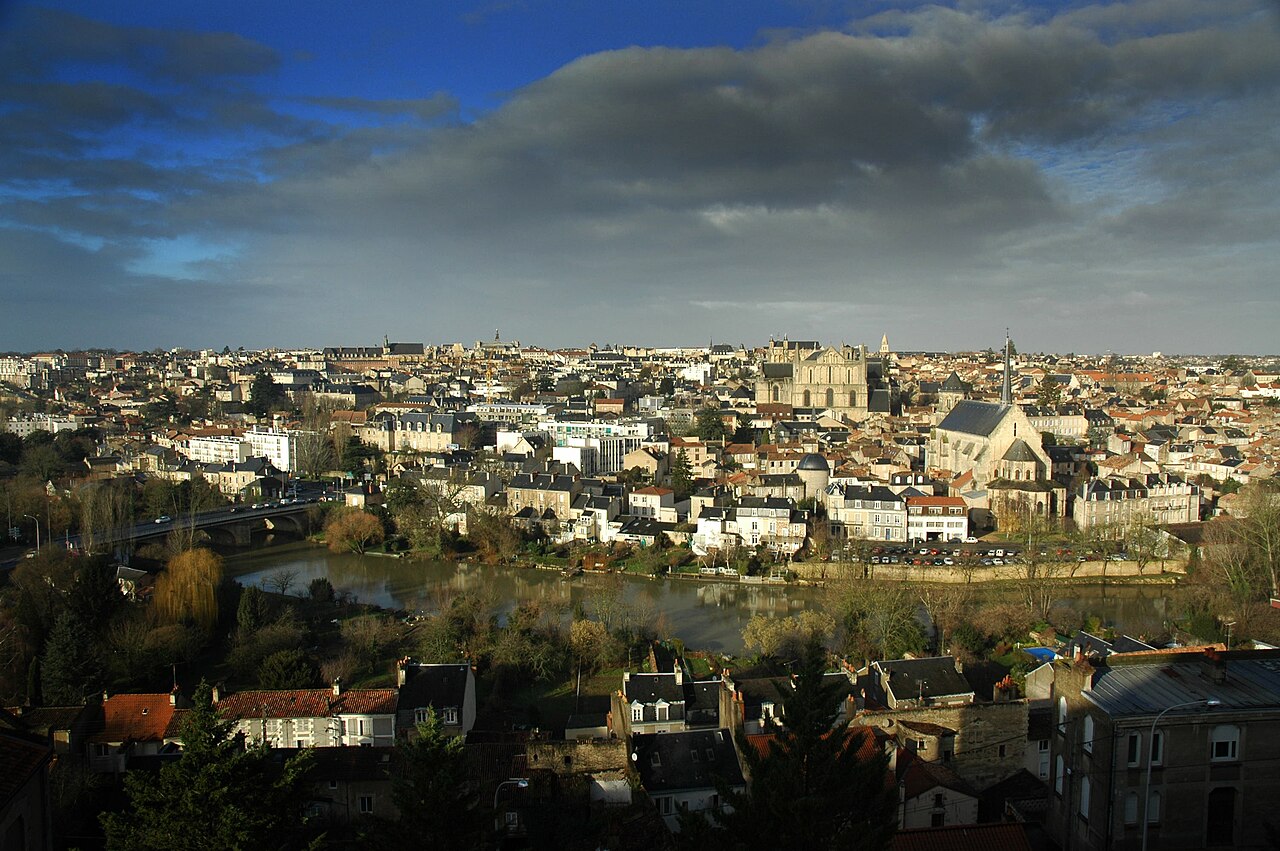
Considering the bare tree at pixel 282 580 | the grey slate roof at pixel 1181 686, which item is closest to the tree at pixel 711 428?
the bare tree at pixel 282 580

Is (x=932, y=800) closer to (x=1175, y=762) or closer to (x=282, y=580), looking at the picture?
(x=1175, y=762)

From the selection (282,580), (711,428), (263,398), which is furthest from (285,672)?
(263,398)

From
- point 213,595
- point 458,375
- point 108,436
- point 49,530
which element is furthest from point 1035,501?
point 458,375

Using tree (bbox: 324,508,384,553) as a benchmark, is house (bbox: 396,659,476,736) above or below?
above

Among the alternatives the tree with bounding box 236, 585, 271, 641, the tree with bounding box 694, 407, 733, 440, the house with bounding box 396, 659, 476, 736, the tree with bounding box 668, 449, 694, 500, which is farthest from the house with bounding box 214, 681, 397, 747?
the tree with bounding box 694, 407, 733, 440

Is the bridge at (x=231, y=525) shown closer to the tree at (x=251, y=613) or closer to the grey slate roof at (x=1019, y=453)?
the tree at (x=251, y=613)

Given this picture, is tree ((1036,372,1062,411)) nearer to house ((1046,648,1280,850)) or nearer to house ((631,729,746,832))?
house ((631,729,746,832))
